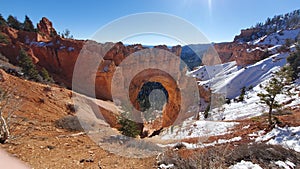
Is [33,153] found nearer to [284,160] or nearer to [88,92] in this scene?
[284,160]

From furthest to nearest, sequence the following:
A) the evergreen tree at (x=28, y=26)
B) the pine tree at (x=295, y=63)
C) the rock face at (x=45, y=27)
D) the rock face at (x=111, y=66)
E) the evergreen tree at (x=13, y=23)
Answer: the rock face at (x=45, y=27) < the evergreen tree at (x=28, y=26) < the evergreen tree at (x=13, y=23) < the pine tree at (x=295, y=63) < the rock face at (x=111, y=66)

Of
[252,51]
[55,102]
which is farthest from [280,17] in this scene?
[55,102]

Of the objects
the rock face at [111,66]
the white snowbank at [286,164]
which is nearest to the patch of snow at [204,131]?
the rock face at [111,66]

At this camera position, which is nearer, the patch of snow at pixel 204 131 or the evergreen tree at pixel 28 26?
the patch of snow at pixel 204 131

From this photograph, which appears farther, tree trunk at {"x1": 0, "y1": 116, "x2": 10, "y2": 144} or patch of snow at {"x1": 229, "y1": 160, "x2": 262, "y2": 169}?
tree trunk at {"x1": 0, "y1": 116, "x2": 10, "y2": 144}

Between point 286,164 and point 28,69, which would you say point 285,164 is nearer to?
point 286,164

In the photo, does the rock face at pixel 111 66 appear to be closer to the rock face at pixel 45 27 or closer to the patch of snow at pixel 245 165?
the rock face at pixel 45 27

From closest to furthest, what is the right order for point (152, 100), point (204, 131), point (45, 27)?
point (204, 131) → point (152, 100) → point (45, 27)

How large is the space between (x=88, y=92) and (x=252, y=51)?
53.3m

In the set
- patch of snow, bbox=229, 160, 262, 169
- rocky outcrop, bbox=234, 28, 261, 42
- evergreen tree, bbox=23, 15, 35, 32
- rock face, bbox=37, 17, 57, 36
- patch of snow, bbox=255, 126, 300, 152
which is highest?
rocky outcrop, bbox=234, 28, 261, 42

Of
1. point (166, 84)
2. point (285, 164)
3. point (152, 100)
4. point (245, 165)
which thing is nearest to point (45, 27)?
point (152, 100)

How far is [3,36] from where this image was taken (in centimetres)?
2178

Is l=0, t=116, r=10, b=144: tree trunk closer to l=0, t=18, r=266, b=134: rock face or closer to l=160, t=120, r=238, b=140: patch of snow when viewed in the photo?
l=160, t=120, r=238, b=140: patch of snow

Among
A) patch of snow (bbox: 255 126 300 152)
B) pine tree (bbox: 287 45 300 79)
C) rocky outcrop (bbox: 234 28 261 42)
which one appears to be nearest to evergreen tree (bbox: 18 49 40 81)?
patch of snow (bbox: 255 126 300 152)
